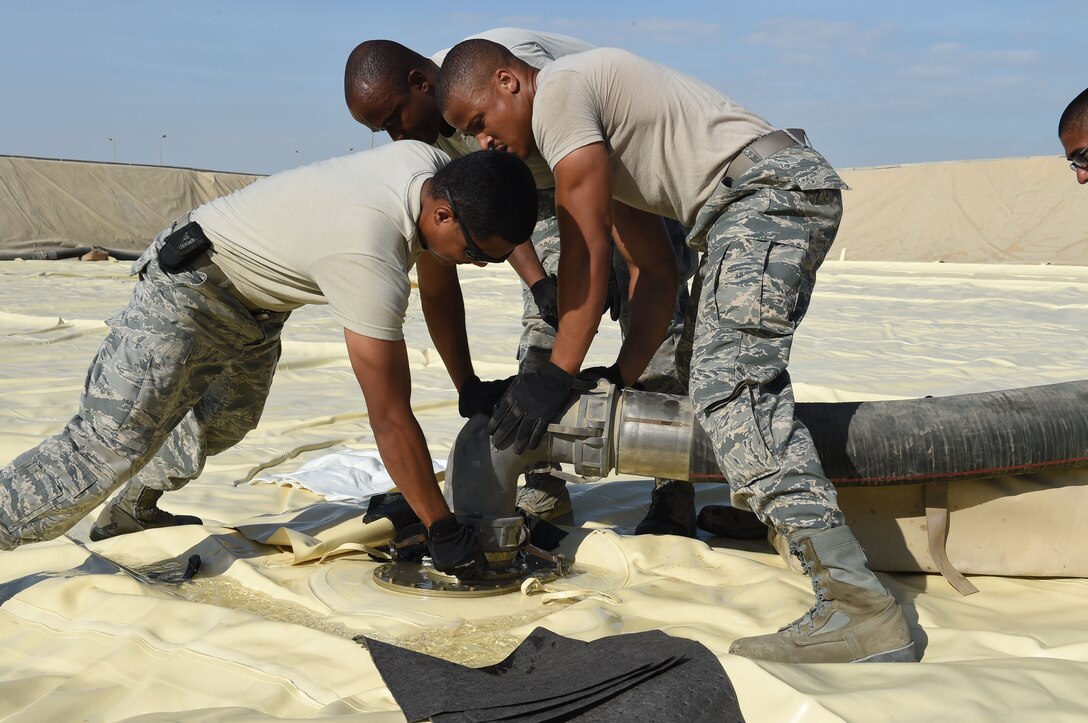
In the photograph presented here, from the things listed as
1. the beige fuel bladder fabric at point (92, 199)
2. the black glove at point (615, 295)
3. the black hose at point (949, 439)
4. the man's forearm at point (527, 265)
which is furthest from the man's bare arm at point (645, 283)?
the beige fuel bladder fabric at point (92, 199)

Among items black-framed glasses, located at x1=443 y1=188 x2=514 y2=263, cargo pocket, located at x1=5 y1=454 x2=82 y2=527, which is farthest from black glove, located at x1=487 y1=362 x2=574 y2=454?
cargo pocket, located at x1=5 y1=454 x2=82 y2=527

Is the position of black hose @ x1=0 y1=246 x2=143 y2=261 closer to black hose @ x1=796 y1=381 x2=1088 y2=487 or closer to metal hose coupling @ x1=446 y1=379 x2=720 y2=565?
metal hose coupling @ x1=446 y1=379 x2=720 y2=565

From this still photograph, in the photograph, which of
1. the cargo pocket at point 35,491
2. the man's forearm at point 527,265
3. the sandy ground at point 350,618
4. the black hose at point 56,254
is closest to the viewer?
the sandy ground at point 350,618

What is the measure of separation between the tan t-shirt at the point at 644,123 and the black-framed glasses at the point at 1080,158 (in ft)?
3.84

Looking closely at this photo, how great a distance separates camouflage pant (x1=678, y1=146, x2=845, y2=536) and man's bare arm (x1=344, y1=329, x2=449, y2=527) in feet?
2.67

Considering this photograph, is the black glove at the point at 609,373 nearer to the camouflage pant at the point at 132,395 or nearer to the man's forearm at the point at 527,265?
the man's forearm at the point at 527,265

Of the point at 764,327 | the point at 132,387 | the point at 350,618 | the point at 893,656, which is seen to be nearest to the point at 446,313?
the point at 132,387

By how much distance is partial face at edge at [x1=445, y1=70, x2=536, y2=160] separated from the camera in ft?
10.2

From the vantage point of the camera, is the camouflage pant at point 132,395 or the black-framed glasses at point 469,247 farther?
the camouflage pant at point 132,395

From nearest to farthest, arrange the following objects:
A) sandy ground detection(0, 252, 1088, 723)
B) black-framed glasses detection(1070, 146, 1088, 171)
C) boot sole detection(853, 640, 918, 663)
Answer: sandy ground detection(0, 252, 1088, 723), boot sole detection(853, 640, 918, 663), black-framed glasses detection(1070, 146, 1088, 171)

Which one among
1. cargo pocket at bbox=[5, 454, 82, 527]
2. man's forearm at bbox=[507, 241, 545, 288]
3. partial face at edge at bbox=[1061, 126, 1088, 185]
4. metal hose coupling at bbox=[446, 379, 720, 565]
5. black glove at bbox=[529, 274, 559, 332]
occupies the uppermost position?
partial face at edge at bbox=[1061, 126, 1088, 185]

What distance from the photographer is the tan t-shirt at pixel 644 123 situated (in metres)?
2.97

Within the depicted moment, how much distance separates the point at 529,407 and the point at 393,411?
1.50ft

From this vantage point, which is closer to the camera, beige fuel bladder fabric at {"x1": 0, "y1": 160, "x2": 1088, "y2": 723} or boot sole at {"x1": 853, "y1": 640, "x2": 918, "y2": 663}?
beige fuel bladder fabric at {"x1": 0, "y1": 160, "x2": 1088, "y2": 723}
